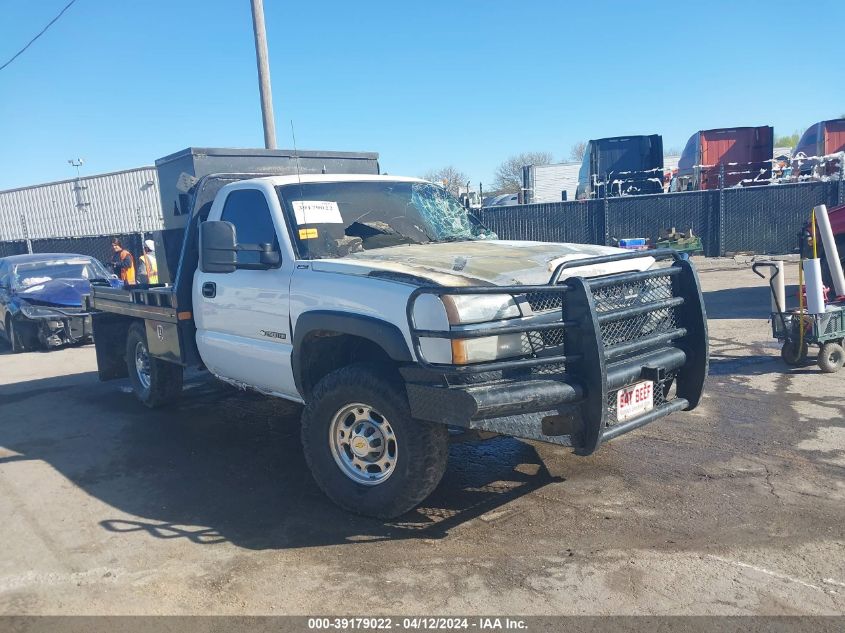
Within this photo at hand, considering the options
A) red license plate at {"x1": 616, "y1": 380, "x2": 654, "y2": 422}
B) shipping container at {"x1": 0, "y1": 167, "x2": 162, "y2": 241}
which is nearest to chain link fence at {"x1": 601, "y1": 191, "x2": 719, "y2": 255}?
red license plate at {"x1": 616, "y1": 380, "x2": 654, "y2": 422}

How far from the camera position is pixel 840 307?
6848 mm

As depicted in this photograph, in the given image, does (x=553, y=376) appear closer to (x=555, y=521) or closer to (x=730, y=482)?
(x=555, y=521)

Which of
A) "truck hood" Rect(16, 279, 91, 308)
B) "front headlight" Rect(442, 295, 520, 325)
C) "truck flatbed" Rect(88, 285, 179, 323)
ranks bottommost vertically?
"truck hood" Rect(16, 279, 91, 308)

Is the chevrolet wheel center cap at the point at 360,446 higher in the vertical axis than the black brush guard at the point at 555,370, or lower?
lower

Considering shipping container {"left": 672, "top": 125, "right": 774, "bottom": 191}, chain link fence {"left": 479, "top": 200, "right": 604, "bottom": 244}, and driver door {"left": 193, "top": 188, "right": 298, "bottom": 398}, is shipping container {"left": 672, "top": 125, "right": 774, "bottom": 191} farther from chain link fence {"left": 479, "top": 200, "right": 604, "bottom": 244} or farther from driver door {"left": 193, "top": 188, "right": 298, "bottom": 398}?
driver door {"left": 193, "top": 188, "right": 298, "bottom": 398}

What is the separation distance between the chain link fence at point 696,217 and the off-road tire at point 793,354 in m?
13.4

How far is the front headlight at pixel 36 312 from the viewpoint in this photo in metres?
11.5

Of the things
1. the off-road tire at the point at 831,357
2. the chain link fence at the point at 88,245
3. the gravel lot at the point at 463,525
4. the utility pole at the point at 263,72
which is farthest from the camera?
the chain link fence at the point at 88,245

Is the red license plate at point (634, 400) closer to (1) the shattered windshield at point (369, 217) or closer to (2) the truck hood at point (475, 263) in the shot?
(2) the truck hood at point (475, 263)

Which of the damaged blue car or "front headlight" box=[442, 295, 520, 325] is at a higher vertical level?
"front headlight" box=[442, 295, 520, 325]

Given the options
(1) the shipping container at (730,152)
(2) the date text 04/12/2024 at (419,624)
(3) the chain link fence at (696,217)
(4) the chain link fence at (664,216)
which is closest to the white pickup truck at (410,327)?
(2) the date text 04/12/2024 at (419,624)

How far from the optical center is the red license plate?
3.87 meters

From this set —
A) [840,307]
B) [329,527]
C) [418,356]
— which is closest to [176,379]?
[329,527]

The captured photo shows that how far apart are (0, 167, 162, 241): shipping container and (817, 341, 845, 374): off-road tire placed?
2470 centimetres
